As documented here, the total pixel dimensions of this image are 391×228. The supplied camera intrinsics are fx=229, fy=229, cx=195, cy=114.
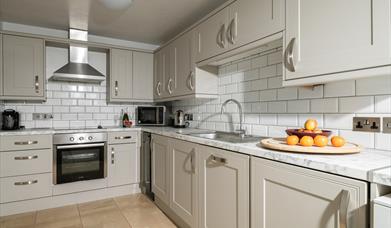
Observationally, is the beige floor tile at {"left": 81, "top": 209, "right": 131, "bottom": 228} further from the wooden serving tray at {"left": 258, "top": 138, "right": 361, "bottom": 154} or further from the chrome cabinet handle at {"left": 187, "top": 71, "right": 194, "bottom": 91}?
the wooden serving tray at {"left": 258, "top": 138, "right": 361, "bottom": 154}

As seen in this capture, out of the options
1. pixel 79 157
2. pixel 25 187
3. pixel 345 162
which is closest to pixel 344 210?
pixel 345 162

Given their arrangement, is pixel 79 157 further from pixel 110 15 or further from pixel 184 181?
pixel 110 15

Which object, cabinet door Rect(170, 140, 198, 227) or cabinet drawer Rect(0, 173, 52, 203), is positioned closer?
cabinet door Rect(170, 140, 198, 227)

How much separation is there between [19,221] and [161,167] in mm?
1570

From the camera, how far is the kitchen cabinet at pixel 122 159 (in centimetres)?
307

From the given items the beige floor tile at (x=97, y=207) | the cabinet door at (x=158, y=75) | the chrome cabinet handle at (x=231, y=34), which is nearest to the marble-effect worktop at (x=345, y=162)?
the chrome cabinet handle at (x=231, y=34)

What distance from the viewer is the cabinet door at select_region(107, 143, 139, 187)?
307cm

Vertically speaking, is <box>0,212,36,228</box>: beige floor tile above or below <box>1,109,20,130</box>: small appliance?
below

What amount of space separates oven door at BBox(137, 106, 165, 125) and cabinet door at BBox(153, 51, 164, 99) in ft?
0.68

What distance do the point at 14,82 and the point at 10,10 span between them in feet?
2.74

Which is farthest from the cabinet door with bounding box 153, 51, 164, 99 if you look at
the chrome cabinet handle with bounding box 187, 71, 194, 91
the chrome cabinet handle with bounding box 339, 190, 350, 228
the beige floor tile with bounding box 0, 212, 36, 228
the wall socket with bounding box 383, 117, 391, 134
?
the chrome cabinet handle with bounding box 339, 190, 350, 228

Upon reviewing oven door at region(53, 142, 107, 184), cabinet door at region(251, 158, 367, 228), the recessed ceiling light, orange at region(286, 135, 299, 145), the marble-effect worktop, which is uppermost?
the recessed ceiling light

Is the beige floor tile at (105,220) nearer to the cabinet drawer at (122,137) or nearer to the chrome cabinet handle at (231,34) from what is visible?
the cabinet drawer at (122,137)

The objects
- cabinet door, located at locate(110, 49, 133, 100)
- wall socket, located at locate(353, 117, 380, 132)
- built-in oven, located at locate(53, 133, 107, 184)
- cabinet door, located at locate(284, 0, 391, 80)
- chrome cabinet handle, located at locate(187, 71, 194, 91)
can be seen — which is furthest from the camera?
cabinet door, located at locate(110, 49, 133, 100)
